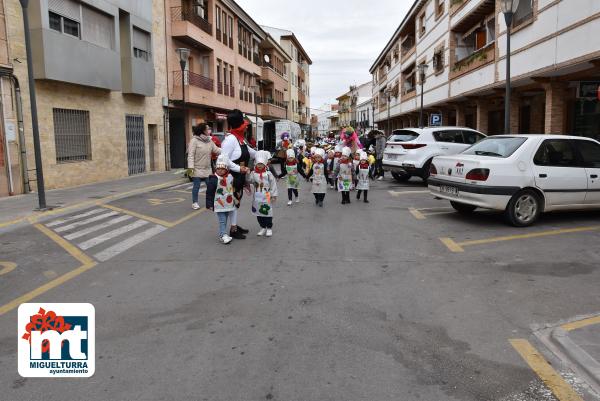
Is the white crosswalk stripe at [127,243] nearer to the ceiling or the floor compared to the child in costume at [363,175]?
nearer to the floor

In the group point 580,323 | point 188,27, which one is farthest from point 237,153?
point 188,27

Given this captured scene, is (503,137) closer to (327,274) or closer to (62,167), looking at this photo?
(327,274)

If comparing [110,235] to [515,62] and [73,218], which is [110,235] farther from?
[515,62]

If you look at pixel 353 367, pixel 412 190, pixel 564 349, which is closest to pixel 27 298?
pixel 353 367

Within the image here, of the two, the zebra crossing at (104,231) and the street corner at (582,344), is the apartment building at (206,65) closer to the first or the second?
the zebra crossing at (104,231)

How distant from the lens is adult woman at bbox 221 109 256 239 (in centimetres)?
773

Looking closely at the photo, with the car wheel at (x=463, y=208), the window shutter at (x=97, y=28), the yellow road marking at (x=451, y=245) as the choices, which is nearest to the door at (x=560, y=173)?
the car wheel at (x=463, y=208)

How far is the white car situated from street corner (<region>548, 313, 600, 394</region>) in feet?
13.6

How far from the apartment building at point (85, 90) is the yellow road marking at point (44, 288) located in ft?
30.3

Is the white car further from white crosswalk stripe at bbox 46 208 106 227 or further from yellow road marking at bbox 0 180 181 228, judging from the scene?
yellow road marking at bbox 0 180 181 228

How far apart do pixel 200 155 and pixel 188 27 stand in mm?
15858

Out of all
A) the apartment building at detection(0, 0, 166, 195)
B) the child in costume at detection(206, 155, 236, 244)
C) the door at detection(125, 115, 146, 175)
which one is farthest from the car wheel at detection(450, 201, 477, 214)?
the door at detection(125, 115, 146, 175)

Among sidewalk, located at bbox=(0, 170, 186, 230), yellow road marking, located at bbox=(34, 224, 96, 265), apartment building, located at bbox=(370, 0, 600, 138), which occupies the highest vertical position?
apartment building, located at bbox=(370, 0, 600, 138)

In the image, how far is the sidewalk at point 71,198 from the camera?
33.8 feet
